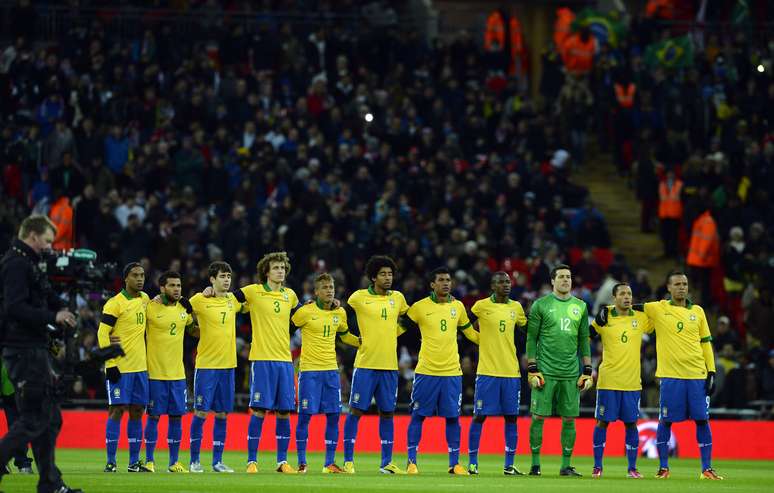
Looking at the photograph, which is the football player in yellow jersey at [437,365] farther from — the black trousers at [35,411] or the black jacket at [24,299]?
the black jacket at [24,299]

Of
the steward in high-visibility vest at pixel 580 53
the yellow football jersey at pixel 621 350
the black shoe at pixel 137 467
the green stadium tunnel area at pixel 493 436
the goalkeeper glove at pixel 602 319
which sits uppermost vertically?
the steward in high-visibility vest at pixel 580 53

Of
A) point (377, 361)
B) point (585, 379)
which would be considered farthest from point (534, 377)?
point (377, 361)

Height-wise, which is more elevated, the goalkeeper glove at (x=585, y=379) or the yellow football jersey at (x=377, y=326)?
the yellow football jersey at (x=377, y=326)

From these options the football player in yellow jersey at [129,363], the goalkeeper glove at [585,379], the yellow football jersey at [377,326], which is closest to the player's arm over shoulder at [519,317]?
the goalkeeper glove at [585,379]

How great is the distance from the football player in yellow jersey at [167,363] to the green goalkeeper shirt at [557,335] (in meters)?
4.78

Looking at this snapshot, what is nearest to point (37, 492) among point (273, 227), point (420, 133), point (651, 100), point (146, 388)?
point (146, 388)

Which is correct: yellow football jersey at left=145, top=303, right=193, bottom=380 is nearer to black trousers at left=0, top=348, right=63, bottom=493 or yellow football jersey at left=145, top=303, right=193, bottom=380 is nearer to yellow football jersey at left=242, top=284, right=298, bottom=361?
yellow football jersey at left=242, top=284, right=298, bottom=361

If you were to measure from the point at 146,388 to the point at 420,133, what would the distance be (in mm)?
16605

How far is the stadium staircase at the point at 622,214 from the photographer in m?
37.2

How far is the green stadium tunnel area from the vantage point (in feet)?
95.6

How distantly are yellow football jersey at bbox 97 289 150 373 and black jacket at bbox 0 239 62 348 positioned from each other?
19.3 feet

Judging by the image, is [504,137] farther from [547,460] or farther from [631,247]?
[547,460]

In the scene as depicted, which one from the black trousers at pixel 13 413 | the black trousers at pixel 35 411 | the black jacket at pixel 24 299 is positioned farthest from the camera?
the black trousers at pixel 13 413

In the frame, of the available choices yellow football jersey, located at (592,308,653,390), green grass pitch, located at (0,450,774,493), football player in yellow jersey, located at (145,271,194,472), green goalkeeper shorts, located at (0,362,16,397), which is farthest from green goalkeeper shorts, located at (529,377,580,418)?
green goalkeeper shorts, located at (0,362,16,397)
